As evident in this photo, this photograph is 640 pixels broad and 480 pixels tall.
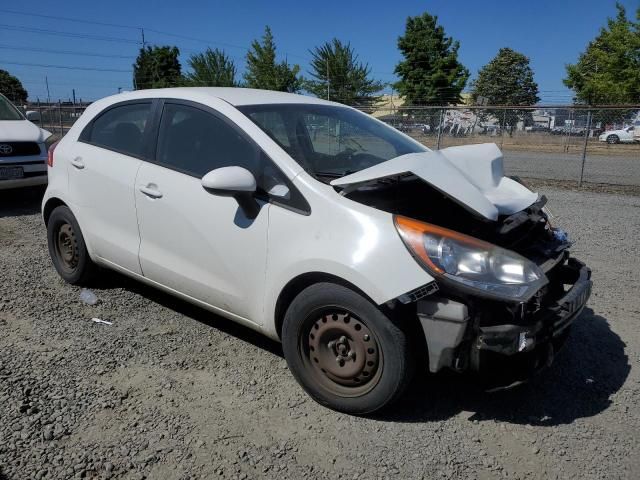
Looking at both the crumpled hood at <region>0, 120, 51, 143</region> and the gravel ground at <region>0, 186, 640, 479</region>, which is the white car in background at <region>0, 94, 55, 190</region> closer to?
the crumpled hood at <region>0, 120, 51, 143</region>

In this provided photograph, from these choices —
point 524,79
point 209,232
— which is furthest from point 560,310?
point 524,79

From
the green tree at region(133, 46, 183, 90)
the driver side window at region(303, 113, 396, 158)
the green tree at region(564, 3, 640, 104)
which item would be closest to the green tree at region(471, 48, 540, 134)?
the green tree at region(564, 3, 640, 104)

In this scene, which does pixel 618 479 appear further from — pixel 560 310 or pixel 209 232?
pixel 209 232

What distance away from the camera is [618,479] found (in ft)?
8.09

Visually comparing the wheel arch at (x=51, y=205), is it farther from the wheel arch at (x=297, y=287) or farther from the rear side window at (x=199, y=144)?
the wheel arch at (x=297, y=287)

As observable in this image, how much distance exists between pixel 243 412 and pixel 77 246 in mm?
2336

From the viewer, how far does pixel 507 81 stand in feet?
219

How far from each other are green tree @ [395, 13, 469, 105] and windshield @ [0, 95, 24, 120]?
135ft

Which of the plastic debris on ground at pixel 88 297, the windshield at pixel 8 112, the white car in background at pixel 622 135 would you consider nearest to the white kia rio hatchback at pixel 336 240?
the plastic debris on ground at pixel 88 297

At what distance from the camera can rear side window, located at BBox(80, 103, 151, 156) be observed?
3.91 metres

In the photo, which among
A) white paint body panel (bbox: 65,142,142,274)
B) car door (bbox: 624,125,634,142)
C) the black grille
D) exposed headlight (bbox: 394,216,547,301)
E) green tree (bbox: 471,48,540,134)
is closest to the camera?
exposed headlight (bbox: 394,216,547,301)

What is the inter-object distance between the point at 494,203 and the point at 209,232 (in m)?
1.65

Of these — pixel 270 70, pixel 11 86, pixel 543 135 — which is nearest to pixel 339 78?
pixel 270 70

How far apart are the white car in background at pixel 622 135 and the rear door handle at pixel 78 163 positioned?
18167mm
